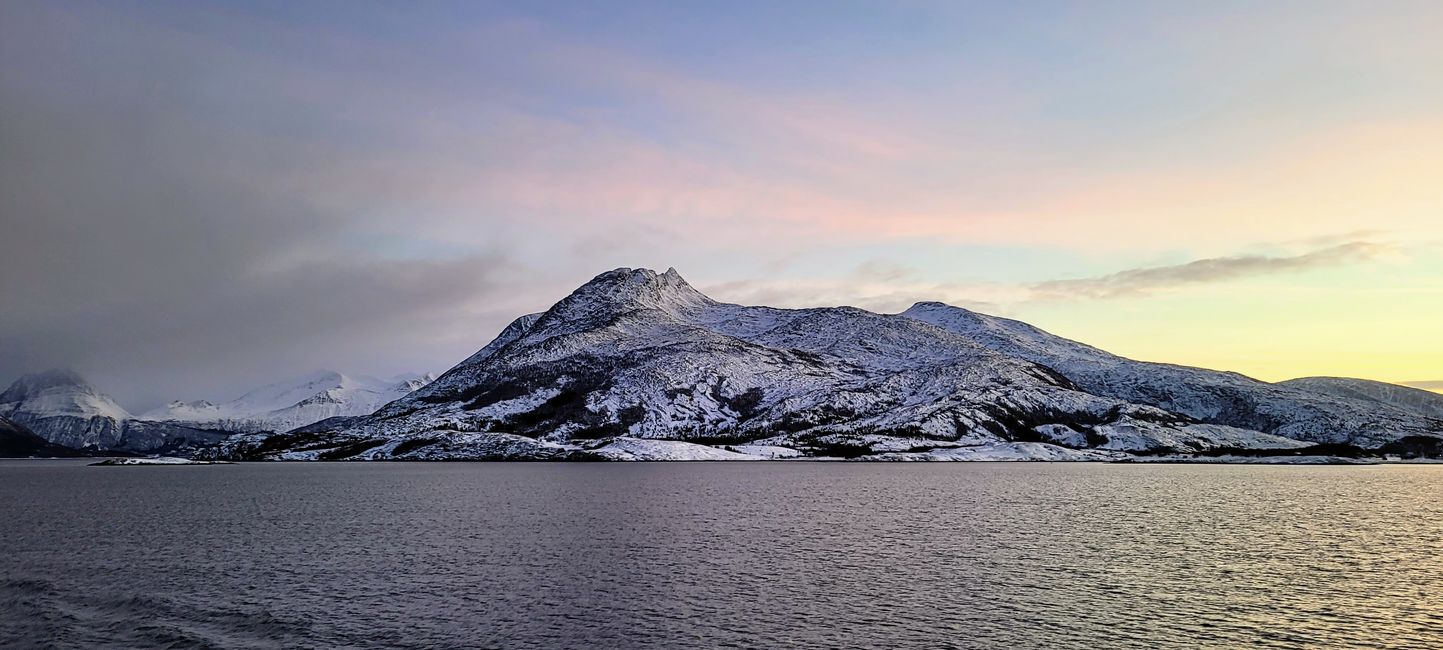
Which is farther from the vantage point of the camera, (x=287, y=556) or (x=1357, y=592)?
(x=287, y=556)

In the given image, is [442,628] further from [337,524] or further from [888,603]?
[337,524]

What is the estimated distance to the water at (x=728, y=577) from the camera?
5297 cm

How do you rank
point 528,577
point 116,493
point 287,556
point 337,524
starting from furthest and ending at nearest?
1. point 116,493
2. point 337,524
3. point 287,556
4. point 528,577

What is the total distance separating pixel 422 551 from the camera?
3482 inches

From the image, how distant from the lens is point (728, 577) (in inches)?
2842

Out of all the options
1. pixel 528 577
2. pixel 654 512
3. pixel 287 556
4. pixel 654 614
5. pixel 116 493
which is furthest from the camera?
pixel 116 493

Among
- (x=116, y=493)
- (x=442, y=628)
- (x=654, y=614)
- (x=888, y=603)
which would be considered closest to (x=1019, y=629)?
(x=888, y=603)

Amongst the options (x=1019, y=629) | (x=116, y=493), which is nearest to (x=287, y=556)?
(x=1019, y=629)

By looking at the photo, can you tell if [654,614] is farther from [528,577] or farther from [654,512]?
[654,512]

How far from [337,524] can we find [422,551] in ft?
114

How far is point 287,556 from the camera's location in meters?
85.2

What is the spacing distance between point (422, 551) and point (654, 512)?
4838 cm

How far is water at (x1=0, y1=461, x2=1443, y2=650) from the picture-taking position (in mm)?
52969

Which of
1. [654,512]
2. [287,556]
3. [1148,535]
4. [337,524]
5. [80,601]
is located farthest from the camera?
[654,512]
